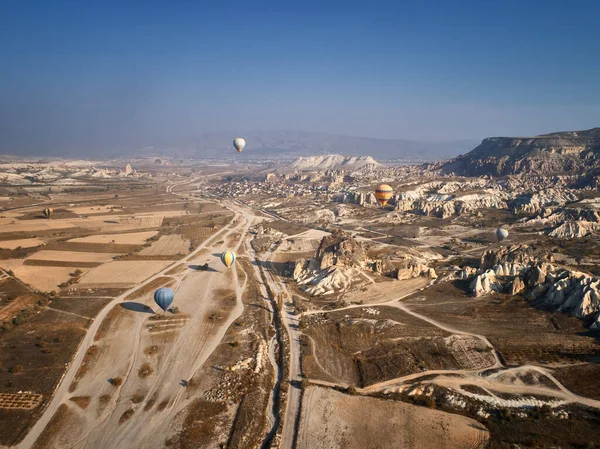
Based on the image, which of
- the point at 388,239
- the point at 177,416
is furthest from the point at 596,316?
the point at 388,239

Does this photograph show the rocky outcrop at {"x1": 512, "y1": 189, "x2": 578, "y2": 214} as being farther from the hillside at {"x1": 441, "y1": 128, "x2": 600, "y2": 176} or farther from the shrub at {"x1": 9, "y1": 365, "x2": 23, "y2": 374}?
the shrub at {"x1": 9, "y1": 365, "x2": 23, "y2": 374}

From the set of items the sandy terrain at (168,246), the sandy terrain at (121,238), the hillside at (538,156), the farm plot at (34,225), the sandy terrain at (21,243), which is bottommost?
the sandy terrain at (168,246)

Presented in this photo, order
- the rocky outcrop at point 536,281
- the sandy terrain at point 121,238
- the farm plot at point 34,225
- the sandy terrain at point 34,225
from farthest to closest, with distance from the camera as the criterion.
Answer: the sandy terrain at point 34,225
the farm plot at point 34,225
the sandy terrain at point 121,238
the rocky outcrop at point 536,281

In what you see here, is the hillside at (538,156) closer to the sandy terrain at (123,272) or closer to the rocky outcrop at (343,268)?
the rocky outcrop at (343,268)

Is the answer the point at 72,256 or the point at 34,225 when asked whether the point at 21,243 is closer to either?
the point at 72,256

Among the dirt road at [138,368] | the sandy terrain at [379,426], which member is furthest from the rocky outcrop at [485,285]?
the dirt road at [138,368]
